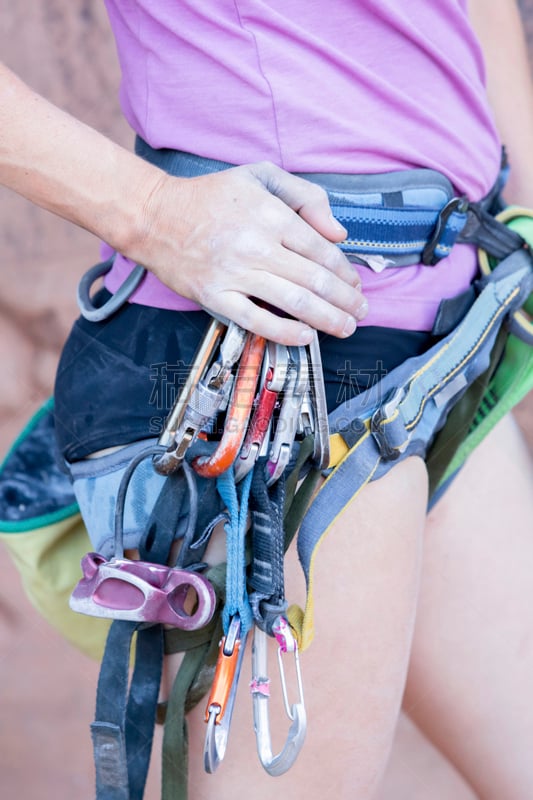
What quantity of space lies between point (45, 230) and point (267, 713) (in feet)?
6.52

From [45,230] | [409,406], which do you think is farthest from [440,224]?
[45,230]

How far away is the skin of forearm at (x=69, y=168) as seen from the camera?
78 centimetres

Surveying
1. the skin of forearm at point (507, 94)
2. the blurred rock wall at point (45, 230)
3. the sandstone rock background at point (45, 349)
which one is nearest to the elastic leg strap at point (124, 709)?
the skin of forearm at point (507, 94)

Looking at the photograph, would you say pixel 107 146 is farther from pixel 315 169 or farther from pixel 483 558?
pixel 483 558

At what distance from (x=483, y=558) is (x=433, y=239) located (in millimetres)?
518

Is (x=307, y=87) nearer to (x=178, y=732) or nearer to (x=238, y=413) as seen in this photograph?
(x=238, y=413)

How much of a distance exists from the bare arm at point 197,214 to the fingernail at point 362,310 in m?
0.03

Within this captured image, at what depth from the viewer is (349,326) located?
840 mm

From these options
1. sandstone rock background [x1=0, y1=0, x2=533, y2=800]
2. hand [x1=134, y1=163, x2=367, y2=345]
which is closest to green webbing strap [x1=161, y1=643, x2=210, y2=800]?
hand [x1=134, y1=163, x2=367, y2=345]

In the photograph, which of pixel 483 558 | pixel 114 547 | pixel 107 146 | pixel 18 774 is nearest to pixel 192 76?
pixel 107 146

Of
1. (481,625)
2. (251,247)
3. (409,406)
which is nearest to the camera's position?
(251,247)

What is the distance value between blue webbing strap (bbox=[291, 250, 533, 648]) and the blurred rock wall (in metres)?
1.60

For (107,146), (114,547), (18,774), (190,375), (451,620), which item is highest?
(107,146)

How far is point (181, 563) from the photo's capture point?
2.72ft
